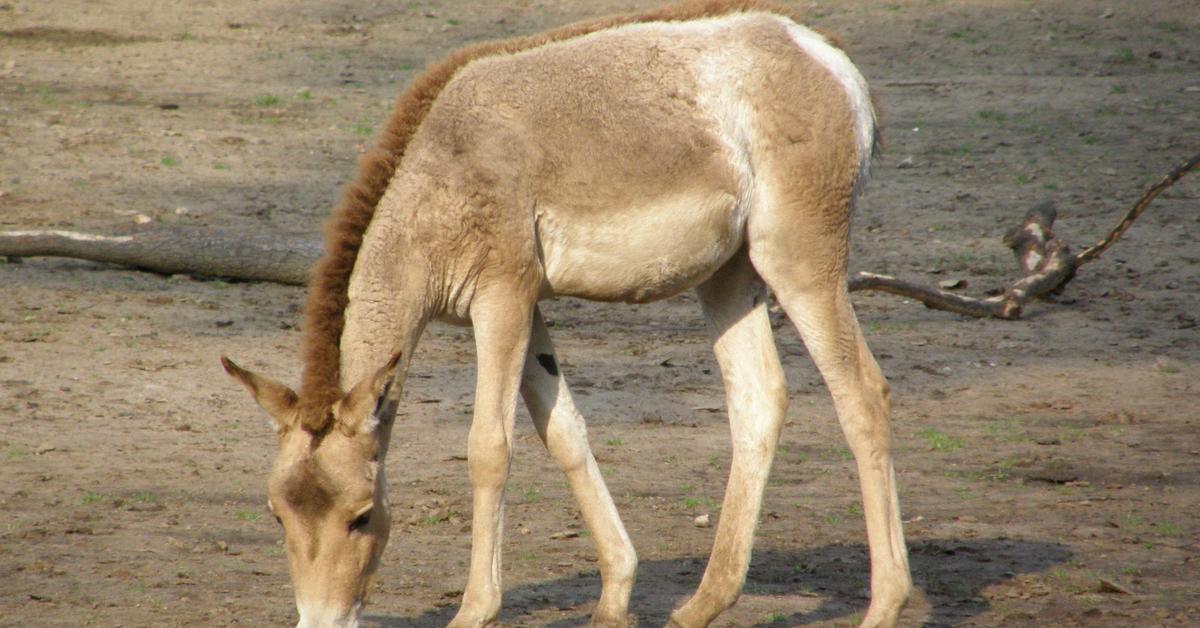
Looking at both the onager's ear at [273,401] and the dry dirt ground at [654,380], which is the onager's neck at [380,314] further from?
the dry dirt ground at [654,380]

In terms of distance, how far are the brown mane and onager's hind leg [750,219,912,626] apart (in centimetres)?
119

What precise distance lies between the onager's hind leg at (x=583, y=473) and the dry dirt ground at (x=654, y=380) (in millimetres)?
299

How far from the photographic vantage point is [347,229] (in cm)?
508

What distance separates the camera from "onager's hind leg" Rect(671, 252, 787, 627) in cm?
558

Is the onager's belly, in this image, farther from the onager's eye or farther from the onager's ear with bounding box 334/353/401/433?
the onager's eye

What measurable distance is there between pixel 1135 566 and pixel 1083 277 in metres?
5.02

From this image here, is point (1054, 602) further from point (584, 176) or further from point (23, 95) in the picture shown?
point (23, 95)

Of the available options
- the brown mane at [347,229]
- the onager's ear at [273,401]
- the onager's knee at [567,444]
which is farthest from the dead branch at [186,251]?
the onager's ear at [273,401]

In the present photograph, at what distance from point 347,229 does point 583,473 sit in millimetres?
1352

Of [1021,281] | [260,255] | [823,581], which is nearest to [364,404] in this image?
[823,581]

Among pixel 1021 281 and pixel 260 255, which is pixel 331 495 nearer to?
pixel 260 255

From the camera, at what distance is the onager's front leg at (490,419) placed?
16.8 ft

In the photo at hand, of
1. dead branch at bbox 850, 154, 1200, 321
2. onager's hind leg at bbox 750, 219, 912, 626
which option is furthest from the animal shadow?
dead branch at bbox 850, 154, 1200, 321

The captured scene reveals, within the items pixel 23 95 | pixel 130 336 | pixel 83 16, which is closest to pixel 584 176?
pixel 130 336
